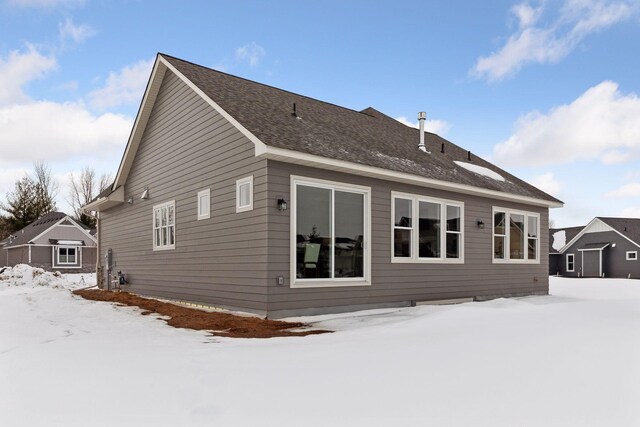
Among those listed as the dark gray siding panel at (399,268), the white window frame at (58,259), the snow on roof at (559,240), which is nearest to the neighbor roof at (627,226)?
the snow on roof at (559,240)

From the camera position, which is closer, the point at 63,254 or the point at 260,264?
the point at 260,264

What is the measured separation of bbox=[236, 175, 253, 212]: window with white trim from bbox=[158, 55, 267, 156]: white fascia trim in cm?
77

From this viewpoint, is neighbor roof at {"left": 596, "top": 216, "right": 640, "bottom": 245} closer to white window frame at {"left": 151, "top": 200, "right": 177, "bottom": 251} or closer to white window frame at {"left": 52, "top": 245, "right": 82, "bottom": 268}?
white window frame at {"left": 151, "top": 200, "right": 177, "bottom": 251}

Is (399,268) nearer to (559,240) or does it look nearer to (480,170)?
(480,170)

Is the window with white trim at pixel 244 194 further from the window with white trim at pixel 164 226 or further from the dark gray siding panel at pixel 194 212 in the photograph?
the window with white trim at pixel 164 226

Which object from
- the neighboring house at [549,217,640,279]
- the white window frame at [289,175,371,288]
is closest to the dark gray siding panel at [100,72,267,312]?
the white window frame at [289,175,371,288]

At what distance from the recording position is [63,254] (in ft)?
109

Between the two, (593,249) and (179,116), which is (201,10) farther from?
(593,249)

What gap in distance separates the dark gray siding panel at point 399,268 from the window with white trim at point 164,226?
Answer: 4458 millimetres

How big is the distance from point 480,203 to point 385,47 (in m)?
7.28

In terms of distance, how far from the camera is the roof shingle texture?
28.3 ft

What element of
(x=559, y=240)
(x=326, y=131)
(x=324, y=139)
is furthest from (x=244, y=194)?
(x=559, y=240)

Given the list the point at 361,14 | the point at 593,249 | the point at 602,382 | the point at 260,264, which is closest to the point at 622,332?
the point at 602,382

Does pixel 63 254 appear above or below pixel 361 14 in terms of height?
below
